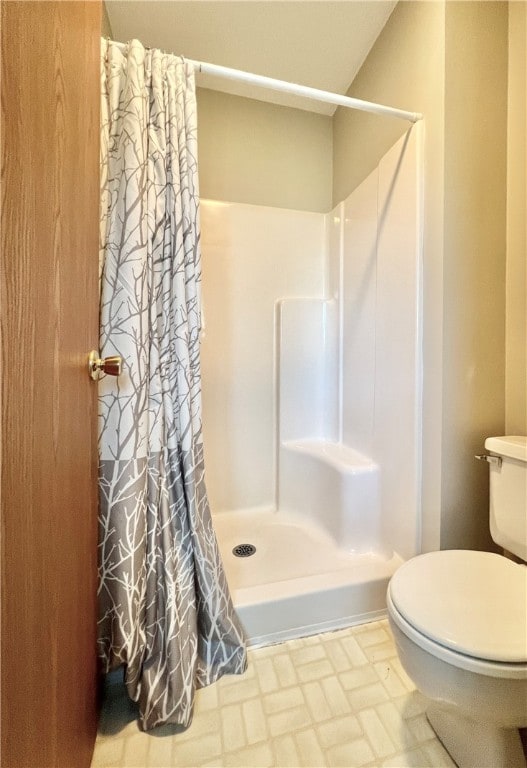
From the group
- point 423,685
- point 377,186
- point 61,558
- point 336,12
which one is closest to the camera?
point 61,558

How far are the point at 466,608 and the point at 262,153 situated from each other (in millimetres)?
2172

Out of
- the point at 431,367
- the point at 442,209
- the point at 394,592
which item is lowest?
the point at 394,592

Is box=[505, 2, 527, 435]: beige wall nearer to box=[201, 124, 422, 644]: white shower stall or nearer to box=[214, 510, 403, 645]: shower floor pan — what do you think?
box=[201, 124, 422, 644]: white shower stall

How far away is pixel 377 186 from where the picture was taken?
55.9 inches

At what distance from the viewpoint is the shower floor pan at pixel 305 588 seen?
1101 mm

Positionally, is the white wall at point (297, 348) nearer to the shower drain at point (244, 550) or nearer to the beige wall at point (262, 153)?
the beige wall at point (262, 153)

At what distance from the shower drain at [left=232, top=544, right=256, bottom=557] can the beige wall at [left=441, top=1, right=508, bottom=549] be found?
87 cm

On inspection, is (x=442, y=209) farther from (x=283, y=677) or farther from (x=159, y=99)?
(x=283, y=677)

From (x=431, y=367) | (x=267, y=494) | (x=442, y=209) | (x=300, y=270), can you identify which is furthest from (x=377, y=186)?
(x=267, y=494)

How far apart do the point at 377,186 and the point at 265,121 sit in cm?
88

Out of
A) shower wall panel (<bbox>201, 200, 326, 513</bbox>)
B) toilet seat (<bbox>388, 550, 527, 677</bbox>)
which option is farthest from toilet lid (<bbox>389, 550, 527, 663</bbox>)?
shower wall panel (<bbox>201, 200, 326, 513</bbox>)

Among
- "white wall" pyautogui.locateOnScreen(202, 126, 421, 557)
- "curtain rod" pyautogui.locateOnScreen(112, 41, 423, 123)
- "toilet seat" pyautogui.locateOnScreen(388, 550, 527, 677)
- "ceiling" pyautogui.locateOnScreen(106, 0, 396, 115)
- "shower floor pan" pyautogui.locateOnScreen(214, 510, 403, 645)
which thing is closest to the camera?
"toilet seat" pyautogui.locateOnScreen(388, 550, 527, 677)

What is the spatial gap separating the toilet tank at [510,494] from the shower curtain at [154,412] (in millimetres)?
873

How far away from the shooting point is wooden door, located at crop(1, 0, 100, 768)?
37 cm
